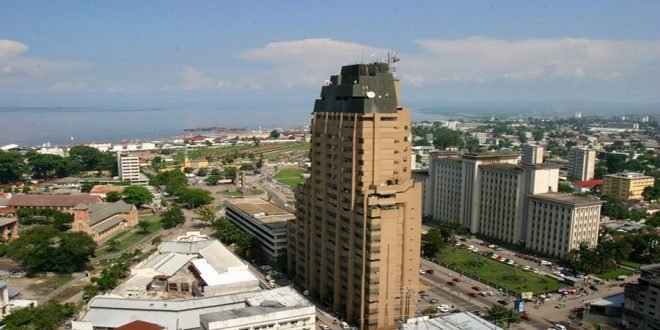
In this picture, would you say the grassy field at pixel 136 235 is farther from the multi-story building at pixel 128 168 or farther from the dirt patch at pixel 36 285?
the multi-story building at pixel 128 168

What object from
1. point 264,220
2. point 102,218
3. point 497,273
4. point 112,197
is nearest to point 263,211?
point 264,220

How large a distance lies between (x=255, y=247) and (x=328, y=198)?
1777 centimetres

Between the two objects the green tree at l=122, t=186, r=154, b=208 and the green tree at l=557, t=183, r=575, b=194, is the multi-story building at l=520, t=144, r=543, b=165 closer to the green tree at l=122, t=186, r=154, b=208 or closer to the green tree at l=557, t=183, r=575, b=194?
the green tree at l=557, t=183, r=575, b=194

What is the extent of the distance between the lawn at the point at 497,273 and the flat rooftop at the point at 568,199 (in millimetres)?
9129

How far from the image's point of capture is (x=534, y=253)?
2398 inches

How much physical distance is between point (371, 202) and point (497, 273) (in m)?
22.8

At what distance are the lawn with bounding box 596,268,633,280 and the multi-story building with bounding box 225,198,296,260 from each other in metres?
32.1

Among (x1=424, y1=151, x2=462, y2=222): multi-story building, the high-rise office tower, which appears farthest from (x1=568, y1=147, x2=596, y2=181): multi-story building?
the high-rise office tower

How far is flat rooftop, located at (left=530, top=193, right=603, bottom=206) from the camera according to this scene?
5700cm

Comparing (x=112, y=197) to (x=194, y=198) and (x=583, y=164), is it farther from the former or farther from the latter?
(x=583, y=164)

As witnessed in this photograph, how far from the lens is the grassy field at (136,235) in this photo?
62794 mm

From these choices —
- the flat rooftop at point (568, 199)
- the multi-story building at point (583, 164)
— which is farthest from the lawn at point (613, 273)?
the multi-story building at point (583, 164)

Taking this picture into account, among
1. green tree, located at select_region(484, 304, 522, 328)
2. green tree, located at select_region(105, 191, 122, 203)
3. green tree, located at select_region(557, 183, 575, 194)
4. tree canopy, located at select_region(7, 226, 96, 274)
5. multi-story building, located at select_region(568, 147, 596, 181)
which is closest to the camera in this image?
green tree, located at select_region(484, 304, 522, 328)

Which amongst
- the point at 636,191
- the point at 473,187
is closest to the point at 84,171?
the point at 473,187
